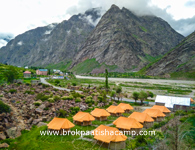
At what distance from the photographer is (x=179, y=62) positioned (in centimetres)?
14288

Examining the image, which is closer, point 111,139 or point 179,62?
point 111,139

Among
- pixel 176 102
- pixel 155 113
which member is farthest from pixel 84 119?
pixel 176 102

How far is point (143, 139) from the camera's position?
20938 mm

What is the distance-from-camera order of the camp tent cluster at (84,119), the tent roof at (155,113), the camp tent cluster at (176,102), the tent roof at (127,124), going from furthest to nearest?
the camp tent cluster at (176,102)
the tent roof at (155,113)
the camp tent cluster at (84,119)
the tent roof at (127,124)

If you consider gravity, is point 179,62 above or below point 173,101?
above

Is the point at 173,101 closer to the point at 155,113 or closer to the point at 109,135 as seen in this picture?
the point at 155,113

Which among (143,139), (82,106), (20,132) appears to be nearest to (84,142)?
(143,139)

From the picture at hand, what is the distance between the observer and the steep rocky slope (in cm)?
13339

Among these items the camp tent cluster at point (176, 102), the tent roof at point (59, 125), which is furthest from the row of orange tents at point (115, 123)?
the camp tent cluster at point (176, 102)

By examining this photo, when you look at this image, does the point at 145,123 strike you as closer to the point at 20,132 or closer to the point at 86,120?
the point at 86,120

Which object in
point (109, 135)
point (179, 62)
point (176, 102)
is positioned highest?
point (179, 62)

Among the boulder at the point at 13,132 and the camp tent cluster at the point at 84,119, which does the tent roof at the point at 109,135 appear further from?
the boulder at the point at 13,132

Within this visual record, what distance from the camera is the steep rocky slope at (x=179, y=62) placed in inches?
5251

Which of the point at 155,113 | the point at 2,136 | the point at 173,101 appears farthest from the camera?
the point at 173,101
